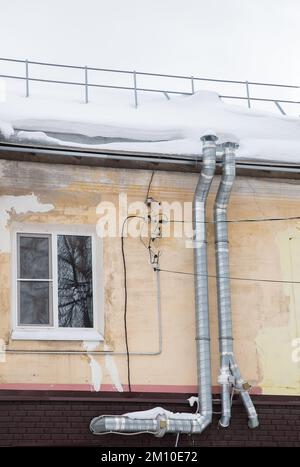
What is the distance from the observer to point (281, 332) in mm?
12297

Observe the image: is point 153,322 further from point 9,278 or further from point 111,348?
point 9,278

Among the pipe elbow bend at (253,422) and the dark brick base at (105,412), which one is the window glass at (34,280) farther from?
the pipe elbow bend at (253,422)

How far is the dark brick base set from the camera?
1096 cm

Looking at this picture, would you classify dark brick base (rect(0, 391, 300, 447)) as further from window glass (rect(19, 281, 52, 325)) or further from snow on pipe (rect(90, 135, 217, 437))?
window glass (rect(19, 281, 52, 325))

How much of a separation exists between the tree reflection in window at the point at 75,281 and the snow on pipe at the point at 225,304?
1.64 metres

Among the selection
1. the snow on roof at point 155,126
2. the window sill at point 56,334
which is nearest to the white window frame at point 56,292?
the window sill at point 56,334

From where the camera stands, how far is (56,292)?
38.5ft

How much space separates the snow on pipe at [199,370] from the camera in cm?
1110

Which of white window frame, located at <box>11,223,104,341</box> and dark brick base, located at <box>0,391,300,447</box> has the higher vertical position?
white window frame, located at <box>11,223,104,341</box>

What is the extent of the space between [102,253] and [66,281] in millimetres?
573

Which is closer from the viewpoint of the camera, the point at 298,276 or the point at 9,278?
the point at 9,278

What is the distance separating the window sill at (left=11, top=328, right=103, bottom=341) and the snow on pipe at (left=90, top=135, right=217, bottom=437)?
3.38 ft

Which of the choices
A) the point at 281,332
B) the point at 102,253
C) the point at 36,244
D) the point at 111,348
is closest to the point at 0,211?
the point at 36,244

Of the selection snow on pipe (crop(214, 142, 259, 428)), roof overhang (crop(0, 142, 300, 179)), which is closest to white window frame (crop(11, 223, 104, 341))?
roof overhang (crop(0, 142, 300, 179))
